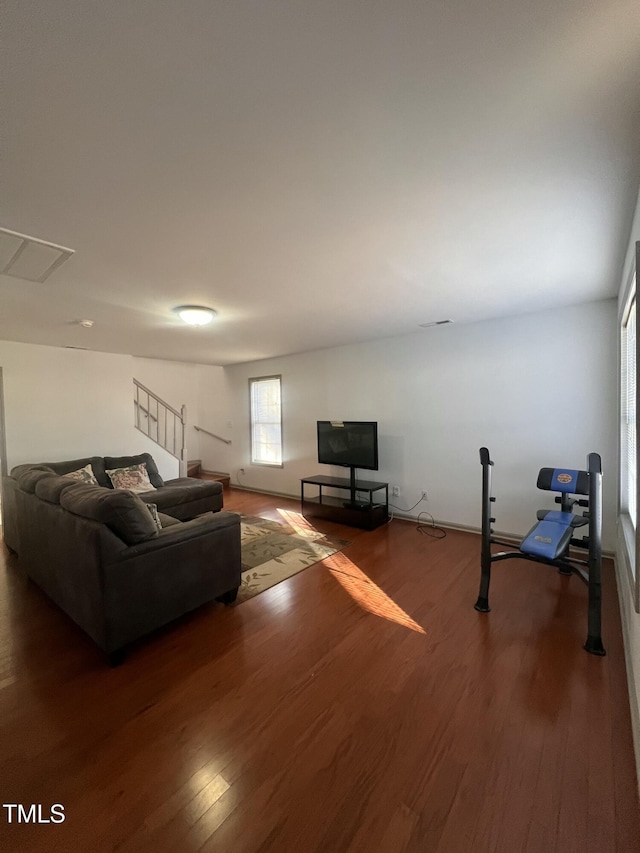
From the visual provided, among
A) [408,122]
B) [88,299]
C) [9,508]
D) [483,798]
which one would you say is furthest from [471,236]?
[9,508]

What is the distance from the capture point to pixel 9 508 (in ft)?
11.9

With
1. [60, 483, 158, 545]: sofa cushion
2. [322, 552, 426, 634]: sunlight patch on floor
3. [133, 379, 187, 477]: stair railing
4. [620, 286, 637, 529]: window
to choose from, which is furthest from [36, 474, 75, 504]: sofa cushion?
[620, 286, 637, 529]: window

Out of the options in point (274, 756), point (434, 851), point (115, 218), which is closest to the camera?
point (434, 851)

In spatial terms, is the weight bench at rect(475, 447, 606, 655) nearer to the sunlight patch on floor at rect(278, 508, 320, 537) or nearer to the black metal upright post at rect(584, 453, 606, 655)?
the black metal upright post at rect(584, 453, 606, 655)

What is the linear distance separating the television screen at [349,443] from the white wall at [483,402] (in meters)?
0.32

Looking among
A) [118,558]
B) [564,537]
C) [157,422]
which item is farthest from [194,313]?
[157,422]

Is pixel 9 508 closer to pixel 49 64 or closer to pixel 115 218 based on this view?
pixel 115 218

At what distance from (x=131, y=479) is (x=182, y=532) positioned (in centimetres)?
267

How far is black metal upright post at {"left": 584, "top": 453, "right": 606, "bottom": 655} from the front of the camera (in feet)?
6.91

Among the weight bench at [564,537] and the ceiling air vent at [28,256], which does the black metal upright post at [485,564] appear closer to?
the weight bench at [564,537]

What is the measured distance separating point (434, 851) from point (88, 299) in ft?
12.7

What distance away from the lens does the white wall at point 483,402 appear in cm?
337

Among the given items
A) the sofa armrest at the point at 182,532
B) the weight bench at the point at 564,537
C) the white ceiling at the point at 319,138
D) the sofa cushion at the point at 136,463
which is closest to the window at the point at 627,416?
the weight bench at the point at 564,537

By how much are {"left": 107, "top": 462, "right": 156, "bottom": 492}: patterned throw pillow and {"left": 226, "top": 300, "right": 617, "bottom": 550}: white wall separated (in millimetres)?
2535
